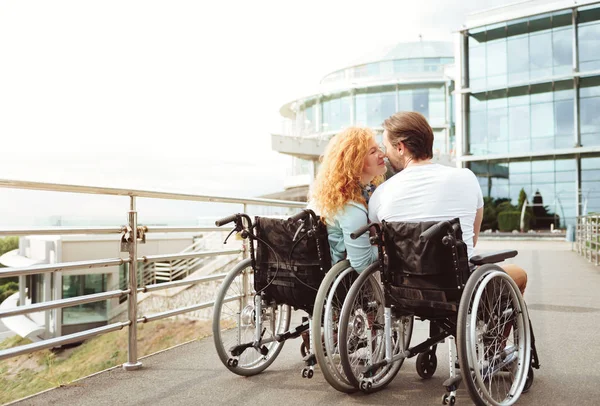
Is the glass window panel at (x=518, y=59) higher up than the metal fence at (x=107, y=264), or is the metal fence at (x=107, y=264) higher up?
the glass window panel at (x=518, y=59)

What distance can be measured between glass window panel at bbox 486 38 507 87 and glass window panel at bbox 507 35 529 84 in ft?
1.02

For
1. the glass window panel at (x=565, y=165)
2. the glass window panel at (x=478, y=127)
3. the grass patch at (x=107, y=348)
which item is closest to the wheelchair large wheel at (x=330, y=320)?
the grass patch at (x=107, y=348)

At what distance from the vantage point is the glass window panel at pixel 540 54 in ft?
98.9

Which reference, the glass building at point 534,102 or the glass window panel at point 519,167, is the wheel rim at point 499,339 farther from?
the glass window panel at point 519,167

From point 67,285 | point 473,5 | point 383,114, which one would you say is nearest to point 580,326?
point 67,285

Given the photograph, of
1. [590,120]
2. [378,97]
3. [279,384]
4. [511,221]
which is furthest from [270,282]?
[378,97]

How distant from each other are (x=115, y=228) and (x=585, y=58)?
31.1 meters

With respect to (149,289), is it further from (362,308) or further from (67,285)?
(67,285)

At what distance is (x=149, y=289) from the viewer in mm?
4090

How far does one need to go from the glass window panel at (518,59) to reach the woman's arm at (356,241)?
98.7 feet

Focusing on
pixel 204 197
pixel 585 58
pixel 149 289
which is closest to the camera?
pixel 149 289

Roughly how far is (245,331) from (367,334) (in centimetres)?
82

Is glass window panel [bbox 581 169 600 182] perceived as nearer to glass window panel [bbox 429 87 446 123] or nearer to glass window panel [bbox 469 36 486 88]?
glass window panel [bbox 469 36 486 88]

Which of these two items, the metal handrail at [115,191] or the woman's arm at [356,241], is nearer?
the metal handrail at [115,191]
